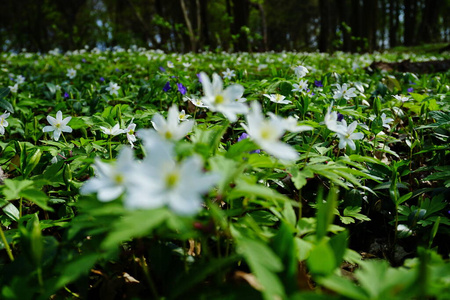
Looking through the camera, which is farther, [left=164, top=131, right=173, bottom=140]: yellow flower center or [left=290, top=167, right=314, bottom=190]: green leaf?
[left=290, top=167, right=314, bottom=190]: green leaf

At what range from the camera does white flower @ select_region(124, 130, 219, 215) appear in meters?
0.66

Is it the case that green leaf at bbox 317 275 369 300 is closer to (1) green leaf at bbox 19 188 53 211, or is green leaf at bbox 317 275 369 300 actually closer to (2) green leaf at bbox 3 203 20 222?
(1) green leaf at bbox 19 188 53 211

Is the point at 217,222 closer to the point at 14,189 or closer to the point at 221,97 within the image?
the point at 221,97

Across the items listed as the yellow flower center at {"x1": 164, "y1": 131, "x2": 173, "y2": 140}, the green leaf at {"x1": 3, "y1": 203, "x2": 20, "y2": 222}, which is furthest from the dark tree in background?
the yellow flower center at {"x1": 164, "y1": 131, "x2": 173, "y2": 140}

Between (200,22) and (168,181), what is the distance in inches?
519

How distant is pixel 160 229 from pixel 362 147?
1525 millimetres

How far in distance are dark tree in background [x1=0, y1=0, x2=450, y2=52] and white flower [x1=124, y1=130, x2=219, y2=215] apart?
922cm

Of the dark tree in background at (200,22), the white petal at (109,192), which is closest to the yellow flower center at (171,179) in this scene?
the white petal at (109,192)

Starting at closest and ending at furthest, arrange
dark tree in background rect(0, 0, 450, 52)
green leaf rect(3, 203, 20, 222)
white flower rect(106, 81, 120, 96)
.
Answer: green leaf rect(3, 203, 20, 222) → white flower rect(106, 81, 120, 96) → dark tree in background rect(0, 0, 450, 52)

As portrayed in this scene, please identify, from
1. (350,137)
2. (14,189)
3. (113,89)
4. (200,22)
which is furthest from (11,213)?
(200,22)

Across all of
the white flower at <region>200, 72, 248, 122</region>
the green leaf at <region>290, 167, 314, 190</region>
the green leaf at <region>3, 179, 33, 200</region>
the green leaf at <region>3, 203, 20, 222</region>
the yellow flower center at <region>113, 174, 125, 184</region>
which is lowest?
the green leaf at <region>3, 203, 20, 222</region>

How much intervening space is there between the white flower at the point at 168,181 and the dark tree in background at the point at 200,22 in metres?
9.22

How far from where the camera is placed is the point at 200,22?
1286 centimetres

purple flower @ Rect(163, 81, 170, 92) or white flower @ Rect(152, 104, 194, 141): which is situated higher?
purple flower @ Rect(163, 81, 170, 92)
